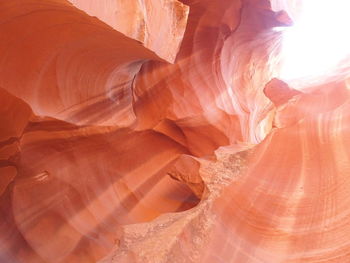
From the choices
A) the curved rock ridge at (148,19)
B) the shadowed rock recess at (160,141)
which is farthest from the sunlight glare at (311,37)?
the curved rock ridge at (148,19)

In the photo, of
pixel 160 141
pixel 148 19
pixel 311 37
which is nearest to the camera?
pixel 148 19

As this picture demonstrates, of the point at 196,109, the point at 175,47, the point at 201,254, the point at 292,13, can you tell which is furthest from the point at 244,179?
the point at 292,13

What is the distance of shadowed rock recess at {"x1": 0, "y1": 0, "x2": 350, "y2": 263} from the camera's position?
2.07 metres

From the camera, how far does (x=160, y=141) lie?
14.2 feet

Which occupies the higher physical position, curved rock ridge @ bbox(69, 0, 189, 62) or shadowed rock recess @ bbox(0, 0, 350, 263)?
curved rock ridge @ bbox(69, 0, 189, 62)

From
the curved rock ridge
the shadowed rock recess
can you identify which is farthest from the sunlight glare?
the curved rock ridge

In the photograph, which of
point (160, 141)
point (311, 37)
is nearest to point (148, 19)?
point (160, 141)

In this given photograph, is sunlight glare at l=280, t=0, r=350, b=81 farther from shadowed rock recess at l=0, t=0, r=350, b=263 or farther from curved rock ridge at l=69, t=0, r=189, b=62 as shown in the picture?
curved rock ridge at l=69, t=0, r=189, b=62

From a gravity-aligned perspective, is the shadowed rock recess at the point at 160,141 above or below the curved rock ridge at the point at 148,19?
below

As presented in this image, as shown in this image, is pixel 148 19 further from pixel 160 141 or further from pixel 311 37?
pixel 311 37

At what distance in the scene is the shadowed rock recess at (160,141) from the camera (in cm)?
207

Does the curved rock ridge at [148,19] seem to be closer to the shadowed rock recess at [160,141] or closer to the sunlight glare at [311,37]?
the shadowed rock recess at [160,141]

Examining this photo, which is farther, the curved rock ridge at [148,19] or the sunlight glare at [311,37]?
the sunlight glare at [311,37]

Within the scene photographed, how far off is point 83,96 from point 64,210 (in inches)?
40.9
